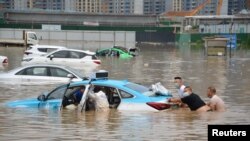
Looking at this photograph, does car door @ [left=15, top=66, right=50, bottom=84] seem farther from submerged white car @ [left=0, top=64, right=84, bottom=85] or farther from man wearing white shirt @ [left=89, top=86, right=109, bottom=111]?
man wearing white shirt @ [left=89, top=86, right=109, bottom=111]

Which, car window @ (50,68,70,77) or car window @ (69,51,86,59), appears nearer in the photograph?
car window @ (50,68,70,77)

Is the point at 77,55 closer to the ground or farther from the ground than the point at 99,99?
closer to the ground

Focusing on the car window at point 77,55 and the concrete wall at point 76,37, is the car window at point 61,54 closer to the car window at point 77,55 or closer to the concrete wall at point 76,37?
the car window at point 77,55

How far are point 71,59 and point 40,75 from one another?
54.3 ft

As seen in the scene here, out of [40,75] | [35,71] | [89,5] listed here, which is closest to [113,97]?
[40,75]

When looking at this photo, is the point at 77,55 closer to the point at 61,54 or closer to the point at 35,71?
the point at 61,54

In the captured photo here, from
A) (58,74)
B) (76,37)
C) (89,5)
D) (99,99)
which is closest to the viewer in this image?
(99,99)

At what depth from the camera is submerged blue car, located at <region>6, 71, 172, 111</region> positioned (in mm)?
17953

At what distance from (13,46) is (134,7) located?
10778 cm

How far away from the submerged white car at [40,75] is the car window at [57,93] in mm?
7457

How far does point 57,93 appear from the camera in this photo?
18.4 m

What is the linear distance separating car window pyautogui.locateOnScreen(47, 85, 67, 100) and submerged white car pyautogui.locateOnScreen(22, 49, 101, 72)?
910 inches

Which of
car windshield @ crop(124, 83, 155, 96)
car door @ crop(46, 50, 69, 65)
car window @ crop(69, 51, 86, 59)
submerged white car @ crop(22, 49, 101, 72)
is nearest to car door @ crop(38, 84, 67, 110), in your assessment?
car windshield @ crop(124, 83, 155, 96)

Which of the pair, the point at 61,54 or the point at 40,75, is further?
the point at 61,54
